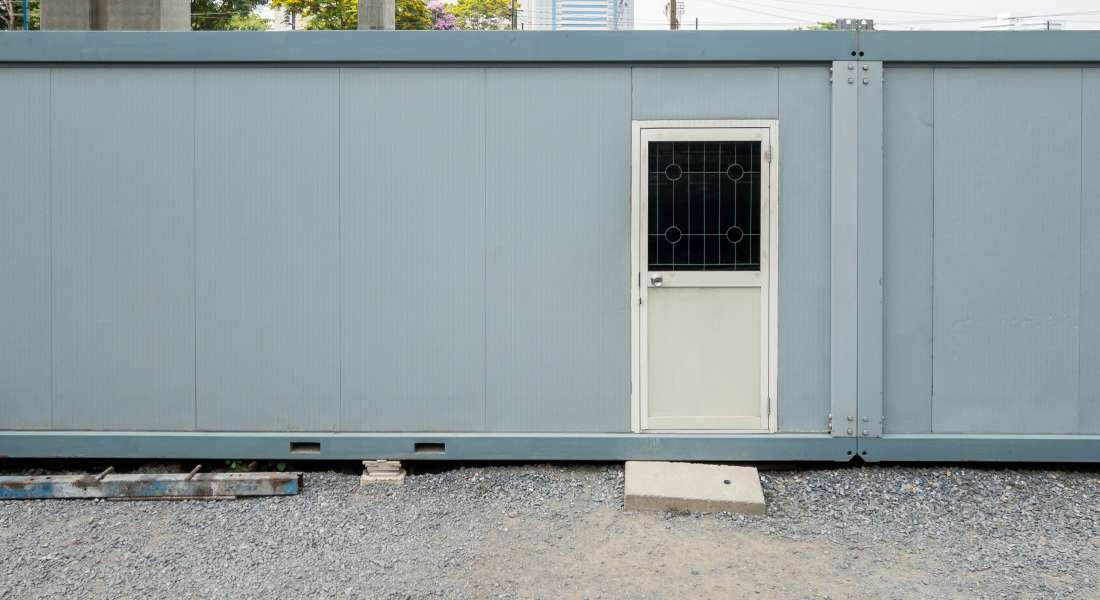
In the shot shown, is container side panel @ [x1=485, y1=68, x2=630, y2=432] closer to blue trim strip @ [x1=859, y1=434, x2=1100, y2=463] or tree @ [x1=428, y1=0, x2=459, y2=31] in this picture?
blue trim strip @ [x1=859, y1=434, x2=1100, y2=463]

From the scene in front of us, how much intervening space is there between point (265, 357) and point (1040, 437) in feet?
13.0

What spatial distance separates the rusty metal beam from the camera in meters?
3.87

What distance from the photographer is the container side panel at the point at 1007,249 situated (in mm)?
4016

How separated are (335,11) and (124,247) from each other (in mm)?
17019

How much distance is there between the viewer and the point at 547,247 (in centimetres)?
410

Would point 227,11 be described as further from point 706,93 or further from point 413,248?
point 706,93

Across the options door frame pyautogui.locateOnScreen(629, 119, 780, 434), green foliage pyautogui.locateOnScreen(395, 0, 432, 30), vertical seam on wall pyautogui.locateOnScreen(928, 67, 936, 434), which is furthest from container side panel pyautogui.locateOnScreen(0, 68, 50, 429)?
green foliage pyautogui.locateOnScreen(395, 0, 432, 30)

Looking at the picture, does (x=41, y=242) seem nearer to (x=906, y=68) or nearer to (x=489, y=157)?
(x=489, y=157)

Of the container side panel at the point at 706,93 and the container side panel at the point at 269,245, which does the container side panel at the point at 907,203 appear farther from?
the container side panel at the point at 269,245

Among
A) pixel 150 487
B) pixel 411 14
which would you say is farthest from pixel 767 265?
pixel 411 14

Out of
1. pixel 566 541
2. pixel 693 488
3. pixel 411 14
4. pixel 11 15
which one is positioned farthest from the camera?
pixel 411 14

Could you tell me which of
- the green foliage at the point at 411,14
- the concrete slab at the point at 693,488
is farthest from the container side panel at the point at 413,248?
the green foliage at the point at 411,14

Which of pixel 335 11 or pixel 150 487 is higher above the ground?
pixel 335 11

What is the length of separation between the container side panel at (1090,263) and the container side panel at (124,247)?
14.9ft
